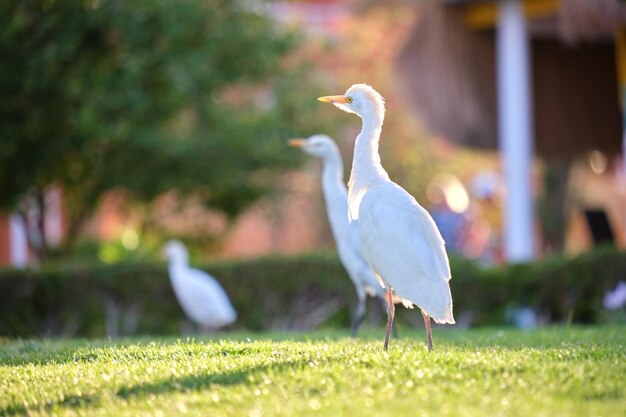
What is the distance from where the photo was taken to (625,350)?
6281mm

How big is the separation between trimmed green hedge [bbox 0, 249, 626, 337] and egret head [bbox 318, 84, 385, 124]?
202 inches

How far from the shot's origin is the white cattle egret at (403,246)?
6281 mm

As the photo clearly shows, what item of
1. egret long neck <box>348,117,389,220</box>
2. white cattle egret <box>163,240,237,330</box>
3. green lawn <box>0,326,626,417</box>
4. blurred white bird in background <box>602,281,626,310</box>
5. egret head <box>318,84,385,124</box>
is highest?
egret head <box>318,84,385,124</box>

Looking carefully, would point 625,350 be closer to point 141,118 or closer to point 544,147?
point 141,118

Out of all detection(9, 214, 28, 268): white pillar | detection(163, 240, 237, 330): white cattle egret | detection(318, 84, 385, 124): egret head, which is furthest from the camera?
detection(9, 214, 28, 268): white pillar

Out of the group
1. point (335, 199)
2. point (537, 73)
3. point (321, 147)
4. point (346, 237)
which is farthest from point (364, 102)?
point (537, 73)

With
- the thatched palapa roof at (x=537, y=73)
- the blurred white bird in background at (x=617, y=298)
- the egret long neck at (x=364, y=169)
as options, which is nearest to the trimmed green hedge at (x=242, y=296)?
the blurred white bird in background at (x=617, y=298)

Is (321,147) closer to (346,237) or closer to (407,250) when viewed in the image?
(346,237)

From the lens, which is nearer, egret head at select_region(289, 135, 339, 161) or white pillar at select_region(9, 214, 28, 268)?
egret head at select_region(289, 135, 339, 161)

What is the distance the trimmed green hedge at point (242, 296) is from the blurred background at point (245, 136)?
0.07 ft

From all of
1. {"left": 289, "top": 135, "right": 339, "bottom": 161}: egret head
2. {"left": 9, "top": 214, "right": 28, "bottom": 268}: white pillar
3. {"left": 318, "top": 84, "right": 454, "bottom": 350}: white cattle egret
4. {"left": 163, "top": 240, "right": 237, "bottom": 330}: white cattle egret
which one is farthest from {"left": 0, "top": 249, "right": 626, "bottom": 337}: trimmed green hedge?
{"left": 9, "top": 214, "right": 28, "bottom": 268}: white pillar

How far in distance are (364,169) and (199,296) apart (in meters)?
5.20

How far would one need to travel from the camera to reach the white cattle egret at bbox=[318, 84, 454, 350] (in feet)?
20.6

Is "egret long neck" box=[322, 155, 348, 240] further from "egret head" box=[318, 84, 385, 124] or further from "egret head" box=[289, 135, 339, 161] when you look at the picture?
"egret head" box=[318, 84, 385, 124]
